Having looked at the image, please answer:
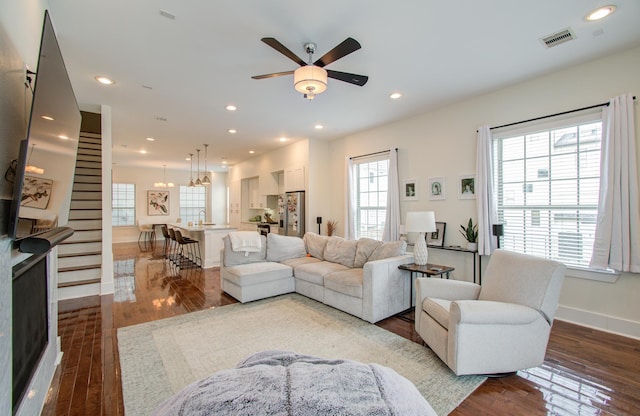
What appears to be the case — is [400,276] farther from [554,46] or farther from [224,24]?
[224,24]

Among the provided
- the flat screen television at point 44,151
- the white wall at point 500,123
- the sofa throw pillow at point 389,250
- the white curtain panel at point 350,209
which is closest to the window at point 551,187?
the white wall at point 500,123

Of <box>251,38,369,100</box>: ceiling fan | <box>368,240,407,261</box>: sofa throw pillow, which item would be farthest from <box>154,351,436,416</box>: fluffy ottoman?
<box>368,240,407,261</box>: sofa throw pillow

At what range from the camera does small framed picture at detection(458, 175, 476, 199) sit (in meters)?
4.26

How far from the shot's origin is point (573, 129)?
3424 millimetres

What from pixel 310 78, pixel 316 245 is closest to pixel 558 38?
pixel 310 78

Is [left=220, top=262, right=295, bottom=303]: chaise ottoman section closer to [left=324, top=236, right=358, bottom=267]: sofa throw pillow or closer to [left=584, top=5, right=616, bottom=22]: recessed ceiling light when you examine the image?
[left=324, top=236, right=358, bottom=267]: sofa throw pillow

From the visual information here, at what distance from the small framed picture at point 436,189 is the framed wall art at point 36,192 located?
465 centimetres

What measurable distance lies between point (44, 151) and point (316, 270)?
3302mm

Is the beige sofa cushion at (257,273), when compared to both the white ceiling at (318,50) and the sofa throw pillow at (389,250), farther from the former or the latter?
the white ceiling at (318,50)

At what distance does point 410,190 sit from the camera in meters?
5.13

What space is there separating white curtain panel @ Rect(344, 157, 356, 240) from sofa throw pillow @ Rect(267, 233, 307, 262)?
4.62 ft

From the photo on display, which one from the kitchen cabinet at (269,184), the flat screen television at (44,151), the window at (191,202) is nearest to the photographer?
the flat screen television at (44,151)

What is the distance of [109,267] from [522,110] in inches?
259

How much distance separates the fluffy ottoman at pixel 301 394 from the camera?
69 centimetres
